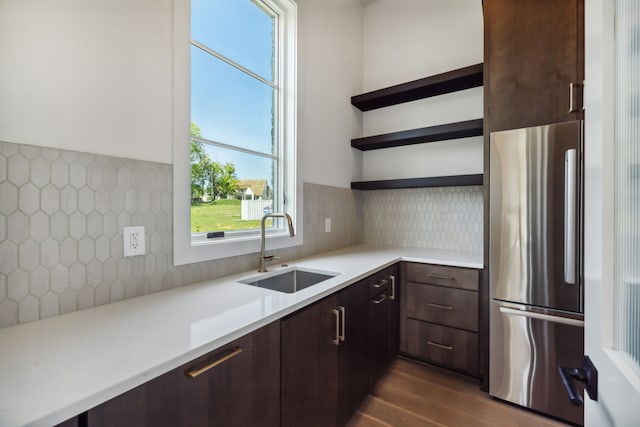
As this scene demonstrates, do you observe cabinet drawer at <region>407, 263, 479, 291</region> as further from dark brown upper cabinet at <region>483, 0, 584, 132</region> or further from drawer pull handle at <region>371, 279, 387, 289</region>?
dark brown upper cabinet at <region>483, 0, 584, 132</region>

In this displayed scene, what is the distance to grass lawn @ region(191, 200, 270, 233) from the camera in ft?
5.00

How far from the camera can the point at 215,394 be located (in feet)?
2.72

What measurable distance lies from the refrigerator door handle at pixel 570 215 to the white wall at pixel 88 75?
6.91ft

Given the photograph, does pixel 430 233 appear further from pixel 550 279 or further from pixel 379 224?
pixel 550 279

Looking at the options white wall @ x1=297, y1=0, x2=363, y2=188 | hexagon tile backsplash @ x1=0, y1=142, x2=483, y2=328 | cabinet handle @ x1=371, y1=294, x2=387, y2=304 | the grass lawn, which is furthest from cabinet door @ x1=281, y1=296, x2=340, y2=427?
white wall @ x1=297, y1=0, x2=363, y2=188

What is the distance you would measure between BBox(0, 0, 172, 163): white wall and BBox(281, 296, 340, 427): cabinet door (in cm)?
99

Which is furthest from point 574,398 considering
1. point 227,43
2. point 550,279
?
point 227,43

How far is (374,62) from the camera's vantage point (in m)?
3.01

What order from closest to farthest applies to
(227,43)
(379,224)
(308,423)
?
1. (308,423)
2. (227,43)
3. (379,224)

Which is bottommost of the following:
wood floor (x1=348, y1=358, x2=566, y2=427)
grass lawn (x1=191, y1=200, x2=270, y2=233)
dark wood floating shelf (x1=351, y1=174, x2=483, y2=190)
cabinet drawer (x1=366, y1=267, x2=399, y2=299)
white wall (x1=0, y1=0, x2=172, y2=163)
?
wood floor (x1=348, y1=358, x2=566, y2=427)

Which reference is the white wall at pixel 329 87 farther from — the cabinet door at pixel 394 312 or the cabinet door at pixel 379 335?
the cabinet door at pixel 379 335

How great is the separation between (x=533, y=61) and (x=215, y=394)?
7.74ft

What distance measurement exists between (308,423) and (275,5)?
2617mm

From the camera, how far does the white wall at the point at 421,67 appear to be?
8.15 ft
